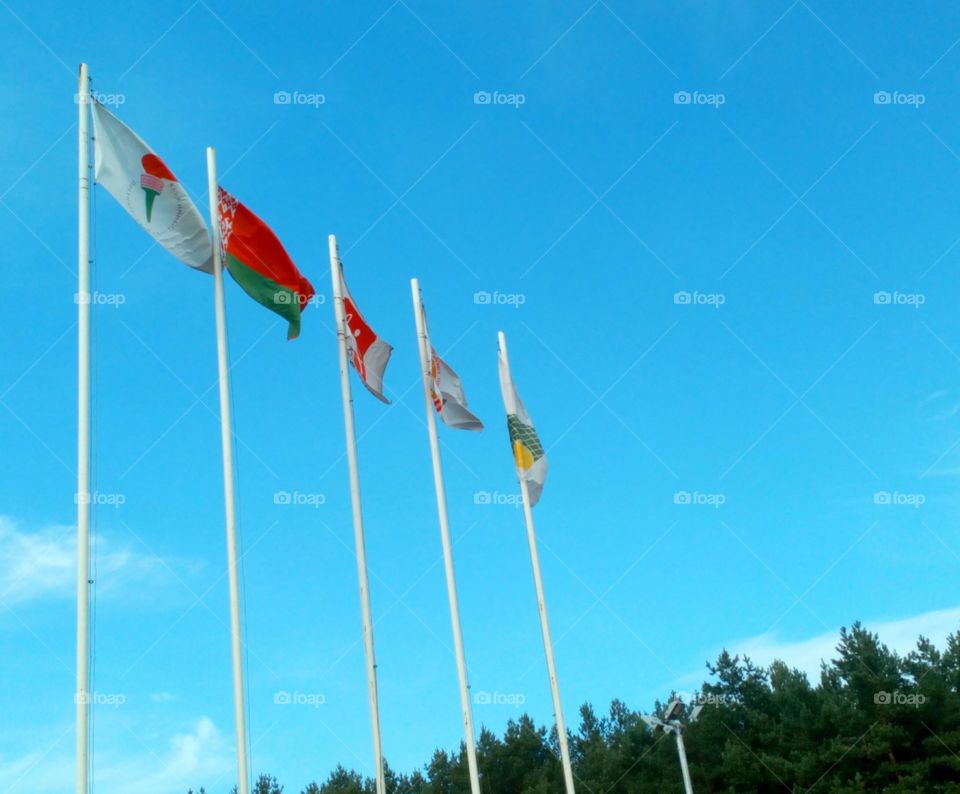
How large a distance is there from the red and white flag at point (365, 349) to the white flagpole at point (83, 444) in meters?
6.02

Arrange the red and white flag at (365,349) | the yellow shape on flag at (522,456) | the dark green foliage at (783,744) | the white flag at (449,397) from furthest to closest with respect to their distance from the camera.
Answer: the dark green foliage at (783,744)
the yellow shape on flag at (522,456)
the white flag at (449,397)
the red and white flag at (365,349)

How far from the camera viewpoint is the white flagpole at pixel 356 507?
17859 mm

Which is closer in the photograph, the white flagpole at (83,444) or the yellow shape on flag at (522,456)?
the white flagpole at (83,444)

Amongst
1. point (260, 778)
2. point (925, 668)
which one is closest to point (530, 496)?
point (925, 668)

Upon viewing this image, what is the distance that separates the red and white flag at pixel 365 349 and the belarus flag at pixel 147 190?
3764 mm

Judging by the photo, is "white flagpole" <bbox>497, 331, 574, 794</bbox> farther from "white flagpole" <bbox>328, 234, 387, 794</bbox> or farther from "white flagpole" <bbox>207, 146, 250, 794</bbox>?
"white flagpole" <bbox>207, 146, 250, 794</bbox>

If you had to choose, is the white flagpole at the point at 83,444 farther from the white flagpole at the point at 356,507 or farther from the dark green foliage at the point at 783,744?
the dark green foliage at the point at 783,744

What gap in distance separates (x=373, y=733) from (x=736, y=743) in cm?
2721

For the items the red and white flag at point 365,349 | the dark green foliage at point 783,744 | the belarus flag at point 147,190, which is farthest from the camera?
the dark green foliage at point 783,744

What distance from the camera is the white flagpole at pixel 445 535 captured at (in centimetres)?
2108

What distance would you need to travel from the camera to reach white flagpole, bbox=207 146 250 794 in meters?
15.0

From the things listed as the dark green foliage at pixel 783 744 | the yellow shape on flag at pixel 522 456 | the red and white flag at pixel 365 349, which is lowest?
the dark green foliage at pixel 783 744

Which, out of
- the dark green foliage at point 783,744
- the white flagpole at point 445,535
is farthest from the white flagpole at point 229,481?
the dark green foliage at point 783,744

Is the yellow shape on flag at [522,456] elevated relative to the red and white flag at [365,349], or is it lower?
lower
